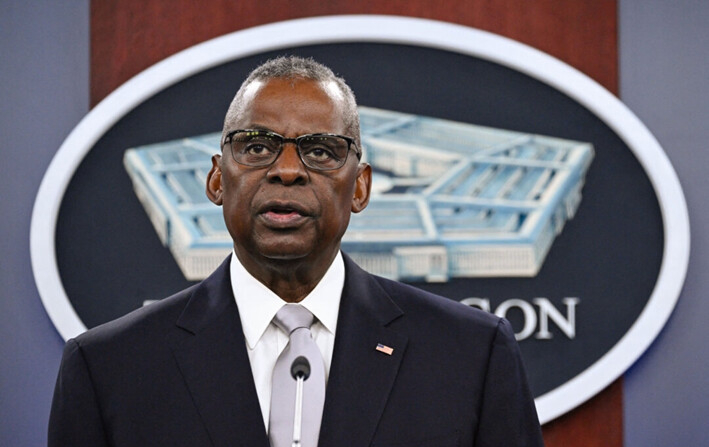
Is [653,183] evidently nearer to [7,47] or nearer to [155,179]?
[155,179]

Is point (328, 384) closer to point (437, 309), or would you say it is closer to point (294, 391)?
point (294, 391)

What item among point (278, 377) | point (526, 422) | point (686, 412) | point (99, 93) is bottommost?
point (686, 412)

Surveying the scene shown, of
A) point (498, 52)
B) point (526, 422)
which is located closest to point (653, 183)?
point (498, 52)

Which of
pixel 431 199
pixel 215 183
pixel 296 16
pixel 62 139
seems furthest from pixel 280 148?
pixel 62 139

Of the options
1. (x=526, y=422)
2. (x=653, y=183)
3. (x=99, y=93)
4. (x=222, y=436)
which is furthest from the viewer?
(x=99, y=93)

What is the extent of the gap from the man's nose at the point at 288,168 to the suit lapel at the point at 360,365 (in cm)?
24

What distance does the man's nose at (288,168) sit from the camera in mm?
1221

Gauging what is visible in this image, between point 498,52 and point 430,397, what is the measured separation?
4.76 feet

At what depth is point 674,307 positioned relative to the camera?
2.39 metres

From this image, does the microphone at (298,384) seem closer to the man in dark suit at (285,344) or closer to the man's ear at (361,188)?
the man in dark suit at (285,344)

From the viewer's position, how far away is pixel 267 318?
4.22ft

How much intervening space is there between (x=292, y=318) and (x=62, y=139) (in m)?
1.56

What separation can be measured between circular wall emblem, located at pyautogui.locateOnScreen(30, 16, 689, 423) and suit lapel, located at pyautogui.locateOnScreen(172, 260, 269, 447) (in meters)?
1.14

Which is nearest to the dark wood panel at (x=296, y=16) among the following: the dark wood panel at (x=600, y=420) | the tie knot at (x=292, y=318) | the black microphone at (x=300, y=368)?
the dark wood panel at (x=600, y=420)
